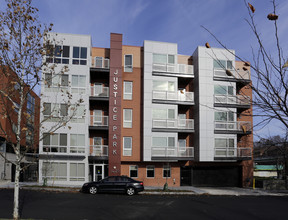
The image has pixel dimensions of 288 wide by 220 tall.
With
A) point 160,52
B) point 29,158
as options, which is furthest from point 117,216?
point 29,158

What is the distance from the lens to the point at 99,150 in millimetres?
25578

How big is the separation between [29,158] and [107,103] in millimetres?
21351

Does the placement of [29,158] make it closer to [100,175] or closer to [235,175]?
[100,175]

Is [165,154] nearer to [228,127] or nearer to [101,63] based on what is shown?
[228,127]

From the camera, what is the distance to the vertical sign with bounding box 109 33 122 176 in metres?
25.4

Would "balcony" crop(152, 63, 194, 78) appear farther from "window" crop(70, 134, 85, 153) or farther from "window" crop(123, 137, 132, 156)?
"window" crop(70, 134, 85, 153)

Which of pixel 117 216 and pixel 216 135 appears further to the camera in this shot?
pixel 216 135

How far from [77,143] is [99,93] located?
5.32 metres

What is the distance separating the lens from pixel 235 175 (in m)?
28.0

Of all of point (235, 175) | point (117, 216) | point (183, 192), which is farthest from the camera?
point (235, 175)

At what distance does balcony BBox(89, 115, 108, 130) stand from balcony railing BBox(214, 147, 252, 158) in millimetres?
11480

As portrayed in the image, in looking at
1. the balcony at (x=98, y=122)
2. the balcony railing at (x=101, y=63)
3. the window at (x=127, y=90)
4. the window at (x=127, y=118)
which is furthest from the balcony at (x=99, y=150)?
the balcony railing at (x=101, y=63)

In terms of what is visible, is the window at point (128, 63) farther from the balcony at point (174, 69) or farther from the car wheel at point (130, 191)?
the car wheel at point (130, 191)

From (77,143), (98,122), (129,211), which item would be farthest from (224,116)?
(129,211)
